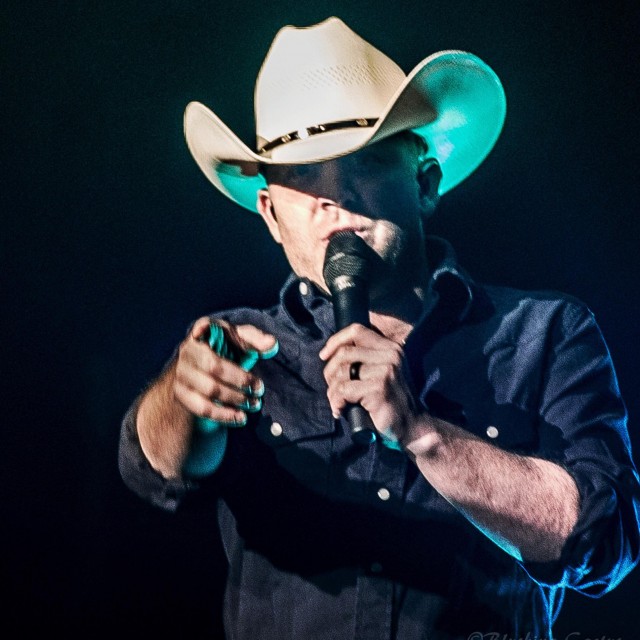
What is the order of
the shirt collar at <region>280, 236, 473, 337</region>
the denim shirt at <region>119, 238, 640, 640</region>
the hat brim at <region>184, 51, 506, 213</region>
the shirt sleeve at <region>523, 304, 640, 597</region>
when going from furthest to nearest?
the shirt collar at <region>280, 236, 473, 337</region> < the hat brim at <region>184, 51, 506, 213</region> < the denim shirt at <region>119, 238, 640, 640</region> < the shirt sleeve at <region>523, 304, 640, 597</region>

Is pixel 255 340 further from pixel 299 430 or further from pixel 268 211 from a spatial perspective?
pixel 268 211

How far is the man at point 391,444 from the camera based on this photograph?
1412 millimetres

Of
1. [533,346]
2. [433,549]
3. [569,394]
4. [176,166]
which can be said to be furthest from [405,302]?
[176,166]

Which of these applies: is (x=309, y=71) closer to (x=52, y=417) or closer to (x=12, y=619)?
(x=52, y=417)

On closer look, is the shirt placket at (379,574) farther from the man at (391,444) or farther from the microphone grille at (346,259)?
the microphone grille at (346,259)

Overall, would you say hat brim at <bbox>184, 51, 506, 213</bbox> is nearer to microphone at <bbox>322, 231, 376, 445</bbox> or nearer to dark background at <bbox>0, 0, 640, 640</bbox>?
dark background at <bbox>0, 0, 640, 640</bbox>

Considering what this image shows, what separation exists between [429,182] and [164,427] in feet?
2.82

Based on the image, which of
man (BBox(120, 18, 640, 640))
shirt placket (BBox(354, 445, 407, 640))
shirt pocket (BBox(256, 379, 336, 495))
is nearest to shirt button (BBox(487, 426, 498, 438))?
man (BBox(120, 18, 640, 640))

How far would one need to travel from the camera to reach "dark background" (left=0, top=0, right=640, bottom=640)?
192cm

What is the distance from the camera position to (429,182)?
1.83 meters

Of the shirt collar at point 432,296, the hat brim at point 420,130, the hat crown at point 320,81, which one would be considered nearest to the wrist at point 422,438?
the shirt collar at point 432,296

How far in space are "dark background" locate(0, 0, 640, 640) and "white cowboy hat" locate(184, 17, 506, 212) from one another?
0.62 ft

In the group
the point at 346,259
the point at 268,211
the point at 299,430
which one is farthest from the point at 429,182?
the point at 299,430

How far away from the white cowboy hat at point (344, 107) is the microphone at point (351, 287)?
0.28m
